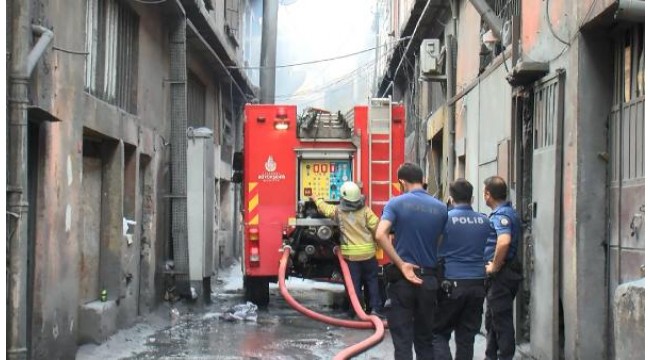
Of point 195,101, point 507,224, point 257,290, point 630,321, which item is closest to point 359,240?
point 257,290

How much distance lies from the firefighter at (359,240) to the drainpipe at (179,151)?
3.05 meters

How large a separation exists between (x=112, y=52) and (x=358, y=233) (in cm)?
379

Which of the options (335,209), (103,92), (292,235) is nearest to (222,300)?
(292,235)

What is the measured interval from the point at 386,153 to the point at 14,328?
20.7 feet

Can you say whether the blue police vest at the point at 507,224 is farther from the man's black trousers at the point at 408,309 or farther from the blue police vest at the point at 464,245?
the man's black trousers at the point at 408,309

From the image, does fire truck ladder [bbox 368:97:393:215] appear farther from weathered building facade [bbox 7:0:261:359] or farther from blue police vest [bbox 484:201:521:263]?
blue police vest [bbox 484:201:521:263]

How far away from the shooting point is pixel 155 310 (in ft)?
38.0

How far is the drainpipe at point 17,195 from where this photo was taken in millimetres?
6004

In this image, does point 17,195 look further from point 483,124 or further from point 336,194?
point 483,124

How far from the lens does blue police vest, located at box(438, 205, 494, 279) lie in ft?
21.4

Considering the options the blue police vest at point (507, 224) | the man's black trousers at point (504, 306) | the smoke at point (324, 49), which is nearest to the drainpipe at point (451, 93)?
the blue police vest at point (507, 224)

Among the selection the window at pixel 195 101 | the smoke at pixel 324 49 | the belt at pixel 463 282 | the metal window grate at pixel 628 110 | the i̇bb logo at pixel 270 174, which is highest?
the smoke at pixel 324 49

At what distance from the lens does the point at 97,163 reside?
31.5ft

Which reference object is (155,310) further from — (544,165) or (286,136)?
(544,165)
